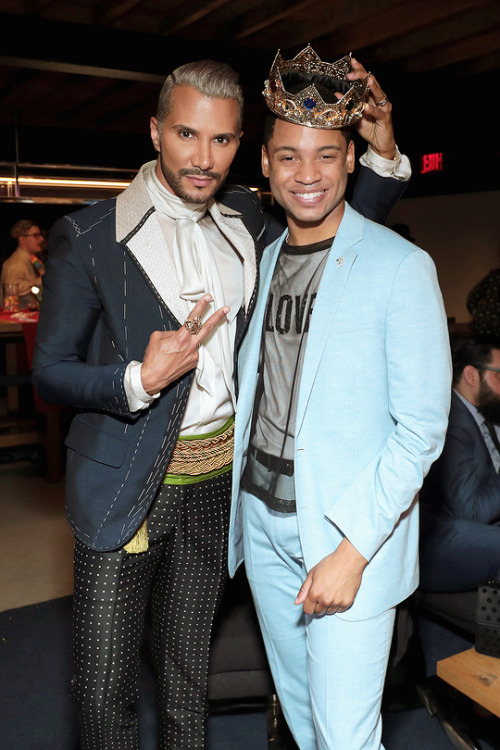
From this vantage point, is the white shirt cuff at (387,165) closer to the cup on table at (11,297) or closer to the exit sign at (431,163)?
the cup on table at (11,297)

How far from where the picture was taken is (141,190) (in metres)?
1.77

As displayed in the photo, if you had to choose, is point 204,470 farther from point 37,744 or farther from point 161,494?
point 37,744

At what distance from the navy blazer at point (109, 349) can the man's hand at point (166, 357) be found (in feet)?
0.23

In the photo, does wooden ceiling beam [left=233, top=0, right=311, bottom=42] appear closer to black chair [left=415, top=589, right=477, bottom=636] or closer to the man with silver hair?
the man with silver hair

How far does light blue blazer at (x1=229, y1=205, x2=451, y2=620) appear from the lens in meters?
1.42

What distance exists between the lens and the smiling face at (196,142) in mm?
1681

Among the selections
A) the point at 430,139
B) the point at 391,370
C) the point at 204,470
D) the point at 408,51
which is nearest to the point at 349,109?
the point at 391,370

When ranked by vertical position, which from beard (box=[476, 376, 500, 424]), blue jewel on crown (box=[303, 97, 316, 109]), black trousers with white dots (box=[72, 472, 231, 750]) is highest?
blue jewel on crown (box=[303, 97, 316, 109])

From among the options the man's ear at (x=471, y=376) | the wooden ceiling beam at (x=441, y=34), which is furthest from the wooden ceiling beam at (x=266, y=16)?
the man's ear at (x=471, y=376)

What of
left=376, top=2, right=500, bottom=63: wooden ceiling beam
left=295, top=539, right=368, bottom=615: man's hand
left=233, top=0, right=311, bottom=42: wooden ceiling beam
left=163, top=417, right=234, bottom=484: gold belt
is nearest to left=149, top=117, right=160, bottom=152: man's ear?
left=163, top=417, right=234, bottom=484: gold belt

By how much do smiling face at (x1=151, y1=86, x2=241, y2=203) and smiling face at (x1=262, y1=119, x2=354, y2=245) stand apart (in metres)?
0.15

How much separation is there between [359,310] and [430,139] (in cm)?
578

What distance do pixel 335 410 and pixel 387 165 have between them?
2.34 feet

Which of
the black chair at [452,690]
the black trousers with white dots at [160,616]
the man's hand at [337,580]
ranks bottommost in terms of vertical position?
the black chair at [452,690]
